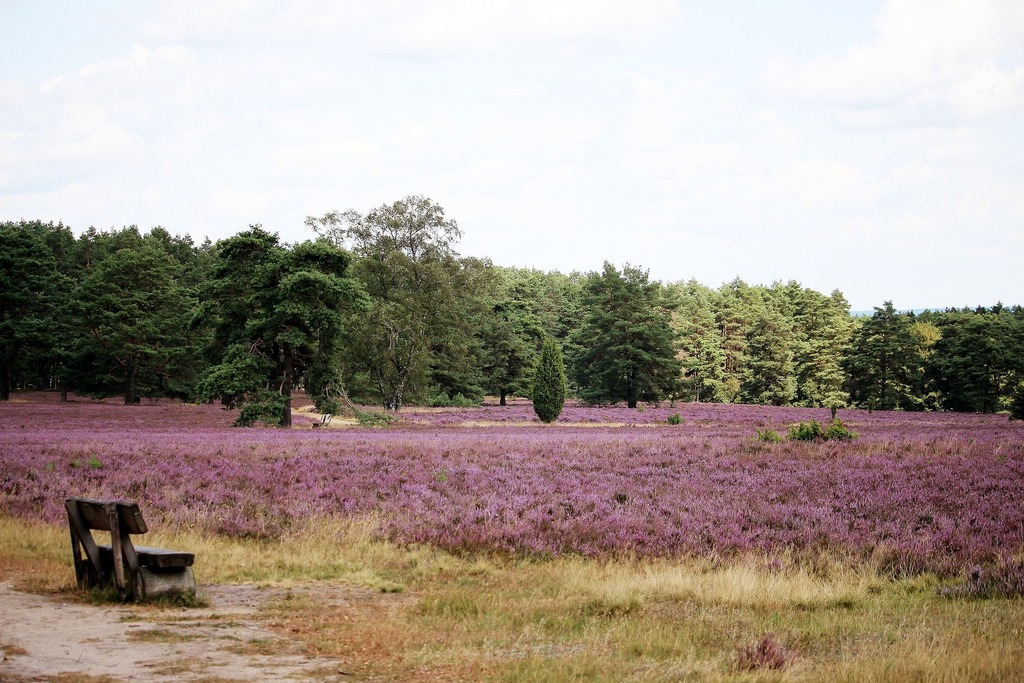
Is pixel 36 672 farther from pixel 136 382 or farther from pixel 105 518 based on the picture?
pixel 136 382

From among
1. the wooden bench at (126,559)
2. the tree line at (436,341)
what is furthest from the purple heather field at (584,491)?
the tree line at (436,341)

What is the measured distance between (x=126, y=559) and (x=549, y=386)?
123ft

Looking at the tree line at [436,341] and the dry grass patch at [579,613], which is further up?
the tree line at [436,341]

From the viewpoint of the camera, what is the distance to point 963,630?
9461mm

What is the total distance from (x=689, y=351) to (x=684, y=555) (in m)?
87.8

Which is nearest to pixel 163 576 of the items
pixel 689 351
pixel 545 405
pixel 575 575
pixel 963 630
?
pixel 575 575

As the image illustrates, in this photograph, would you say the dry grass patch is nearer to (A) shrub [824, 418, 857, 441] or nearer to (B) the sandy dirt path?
(B) the sandy dirt path

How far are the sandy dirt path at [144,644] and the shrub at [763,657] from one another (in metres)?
3.41

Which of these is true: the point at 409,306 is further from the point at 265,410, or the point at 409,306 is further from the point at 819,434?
the point at 819,434

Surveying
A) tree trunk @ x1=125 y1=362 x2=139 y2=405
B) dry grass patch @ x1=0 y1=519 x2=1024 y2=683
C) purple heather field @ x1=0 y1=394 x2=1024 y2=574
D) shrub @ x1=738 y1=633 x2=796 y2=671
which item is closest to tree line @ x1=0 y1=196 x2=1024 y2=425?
tree trunk @ x1=125 y1=362 x2=139 y2=405

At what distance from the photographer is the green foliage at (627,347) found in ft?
252

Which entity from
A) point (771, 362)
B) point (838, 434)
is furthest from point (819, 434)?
point (771, 362)

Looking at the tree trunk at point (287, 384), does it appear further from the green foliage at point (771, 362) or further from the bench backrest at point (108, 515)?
the green foliage at point (771, 362)

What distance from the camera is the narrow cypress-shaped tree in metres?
46.9
